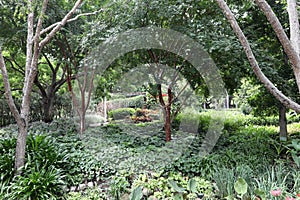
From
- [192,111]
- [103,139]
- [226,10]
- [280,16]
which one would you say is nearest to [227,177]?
[226,10]

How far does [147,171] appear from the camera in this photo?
9.20 ft

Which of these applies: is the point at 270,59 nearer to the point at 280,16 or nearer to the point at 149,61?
the point at 280,16

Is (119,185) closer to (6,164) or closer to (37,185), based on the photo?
(37,185)

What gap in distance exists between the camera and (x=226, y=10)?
188 cm

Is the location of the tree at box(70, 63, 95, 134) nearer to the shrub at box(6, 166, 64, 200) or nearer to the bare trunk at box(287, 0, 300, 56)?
the shrub at box(6, 166, 64, 200)

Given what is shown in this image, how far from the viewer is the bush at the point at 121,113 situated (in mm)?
7111

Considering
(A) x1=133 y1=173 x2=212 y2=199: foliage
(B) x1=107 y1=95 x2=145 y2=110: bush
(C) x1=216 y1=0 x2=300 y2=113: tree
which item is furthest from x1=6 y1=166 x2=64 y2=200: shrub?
(B) x1=107 y1=95 x2=145 y2=110: bush

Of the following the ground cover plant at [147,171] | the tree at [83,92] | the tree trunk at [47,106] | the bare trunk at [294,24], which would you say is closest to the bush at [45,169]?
the ground cover plant at [147,171]

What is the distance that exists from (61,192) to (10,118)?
14.6 ft

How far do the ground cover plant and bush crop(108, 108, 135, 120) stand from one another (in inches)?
129

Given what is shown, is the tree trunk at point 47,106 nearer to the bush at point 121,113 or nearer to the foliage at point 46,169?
the bush at point 121,113

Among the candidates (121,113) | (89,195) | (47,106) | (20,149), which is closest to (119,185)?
(89,195)

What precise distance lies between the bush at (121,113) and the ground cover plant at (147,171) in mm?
3281

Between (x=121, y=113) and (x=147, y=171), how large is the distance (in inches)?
178
